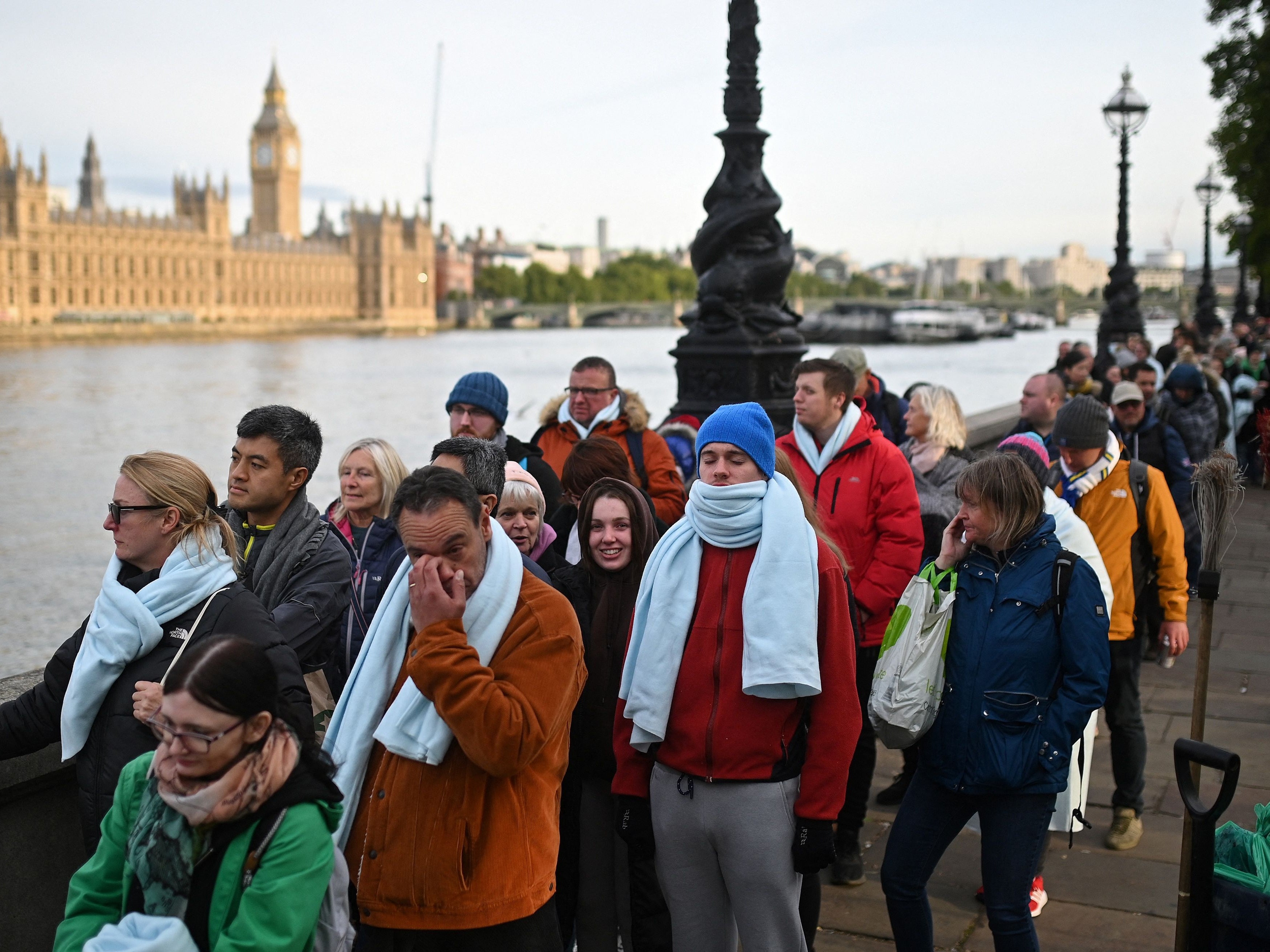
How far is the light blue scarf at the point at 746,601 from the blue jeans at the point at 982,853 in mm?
582

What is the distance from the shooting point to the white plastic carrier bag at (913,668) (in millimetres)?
2992

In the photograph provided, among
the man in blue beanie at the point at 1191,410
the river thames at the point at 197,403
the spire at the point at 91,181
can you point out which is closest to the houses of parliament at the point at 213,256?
the spire at the point at 91,181

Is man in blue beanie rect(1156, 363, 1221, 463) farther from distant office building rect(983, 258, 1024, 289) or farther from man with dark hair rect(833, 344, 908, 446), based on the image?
distant office building rect(983, 258, 1024, 289)

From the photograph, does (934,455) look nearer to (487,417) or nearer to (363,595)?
(487,417)

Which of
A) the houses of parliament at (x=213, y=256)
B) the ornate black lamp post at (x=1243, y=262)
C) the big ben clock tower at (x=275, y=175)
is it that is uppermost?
the big ben clock tower at (x=275, y=175)

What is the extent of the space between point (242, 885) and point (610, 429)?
3.29 m

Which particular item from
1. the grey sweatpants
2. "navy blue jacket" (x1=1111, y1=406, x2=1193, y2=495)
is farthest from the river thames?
the grey sweatpants

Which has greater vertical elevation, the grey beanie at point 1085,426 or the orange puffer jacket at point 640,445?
the grey beanie at point 1085,426

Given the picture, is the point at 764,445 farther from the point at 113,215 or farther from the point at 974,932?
the point at 113,215

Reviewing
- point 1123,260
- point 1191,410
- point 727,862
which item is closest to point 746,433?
point 727,862

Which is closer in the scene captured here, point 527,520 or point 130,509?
point 130,509

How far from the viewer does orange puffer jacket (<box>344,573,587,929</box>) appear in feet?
7.55

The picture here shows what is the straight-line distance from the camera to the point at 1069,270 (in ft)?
604

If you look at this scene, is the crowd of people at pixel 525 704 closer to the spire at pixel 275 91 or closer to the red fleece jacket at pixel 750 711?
the red fleece jacket at pixel 750 711
